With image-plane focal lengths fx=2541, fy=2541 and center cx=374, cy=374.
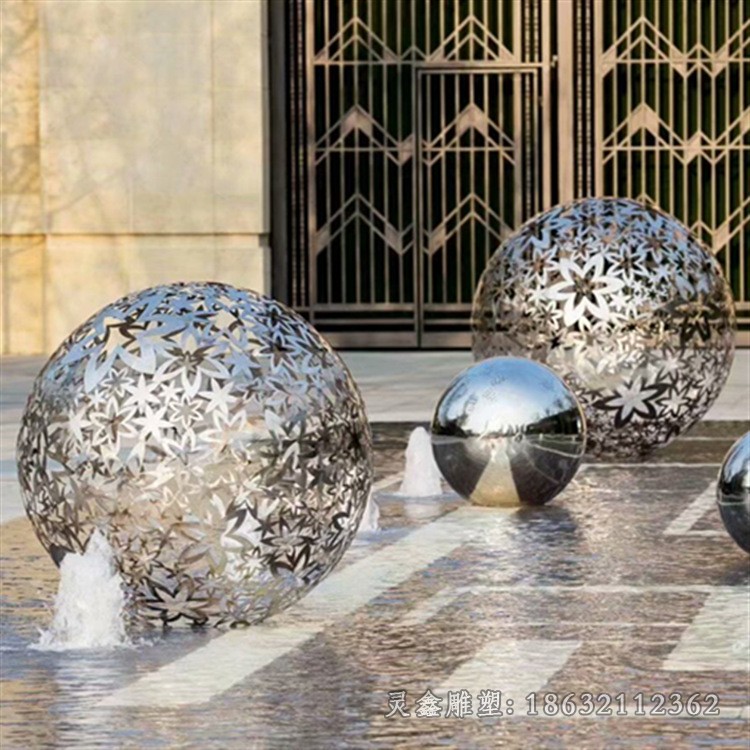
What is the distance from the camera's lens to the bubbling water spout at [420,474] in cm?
1236

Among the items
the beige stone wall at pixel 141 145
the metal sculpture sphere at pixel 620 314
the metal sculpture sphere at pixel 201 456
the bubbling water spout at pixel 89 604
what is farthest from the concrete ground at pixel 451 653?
the beige stone wall at pixel 141 145

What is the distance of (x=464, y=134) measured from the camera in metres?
24.0

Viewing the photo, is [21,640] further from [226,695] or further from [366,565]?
[366,565]

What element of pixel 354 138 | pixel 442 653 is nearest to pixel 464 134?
pixel 354 138

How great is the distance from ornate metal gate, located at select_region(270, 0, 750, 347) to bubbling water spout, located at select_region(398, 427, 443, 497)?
37.9ft

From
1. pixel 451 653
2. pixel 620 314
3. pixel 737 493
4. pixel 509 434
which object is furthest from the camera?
pixel 620 314

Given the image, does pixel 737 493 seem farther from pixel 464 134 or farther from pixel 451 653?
pixel 464 134

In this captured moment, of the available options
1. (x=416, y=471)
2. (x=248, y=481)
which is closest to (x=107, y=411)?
(x=248, y=481)

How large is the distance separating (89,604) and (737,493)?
271 centimetres

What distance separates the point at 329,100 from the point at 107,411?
16069 mm

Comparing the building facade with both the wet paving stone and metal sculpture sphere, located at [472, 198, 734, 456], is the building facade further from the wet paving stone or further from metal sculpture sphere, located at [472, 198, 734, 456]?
the wet paving stone

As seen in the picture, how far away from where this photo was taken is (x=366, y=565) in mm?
9875

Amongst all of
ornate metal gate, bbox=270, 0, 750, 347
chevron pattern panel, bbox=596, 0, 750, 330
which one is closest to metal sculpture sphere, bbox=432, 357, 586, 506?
ornate metal gate, bbox=270, 0, 750, 347

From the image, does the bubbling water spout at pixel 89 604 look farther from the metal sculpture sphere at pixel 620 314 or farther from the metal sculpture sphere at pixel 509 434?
the metal sculpture sphere at pixel 620 314
